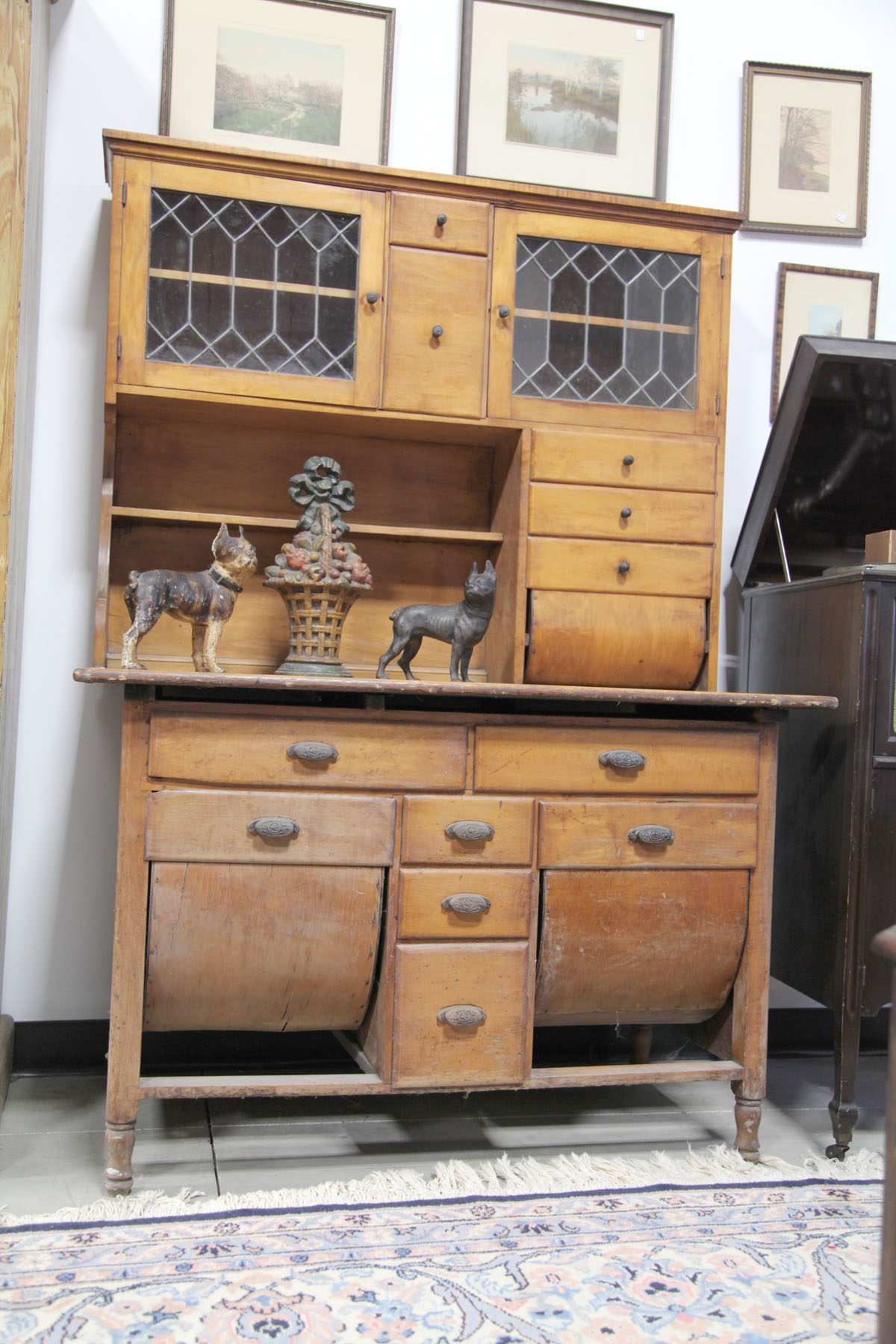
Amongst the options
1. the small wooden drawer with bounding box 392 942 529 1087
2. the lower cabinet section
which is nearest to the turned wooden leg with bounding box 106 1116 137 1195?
the lower cabinet section

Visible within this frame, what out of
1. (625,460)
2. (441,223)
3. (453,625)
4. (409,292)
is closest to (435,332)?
(409,292)

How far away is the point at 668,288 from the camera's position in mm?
2520

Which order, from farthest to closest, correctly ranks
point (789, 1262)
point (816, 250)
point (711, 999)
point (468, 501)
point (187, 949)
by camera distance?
point (816, 250) < point (468, 501) < point (711, 999) < point (187, 949) < point (789, 1262)

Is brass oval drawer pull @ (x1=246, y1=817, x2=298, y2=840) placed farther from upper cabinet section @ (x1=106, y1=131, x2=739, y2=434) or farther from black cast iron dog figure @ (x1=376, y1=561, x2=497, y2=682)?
upper cabinet section @ (x1=106, y1=131, x2=739, y2=434)

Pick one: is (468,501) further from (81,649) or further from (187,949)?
(187,949)

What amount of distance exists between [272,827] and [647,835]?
2.29ft

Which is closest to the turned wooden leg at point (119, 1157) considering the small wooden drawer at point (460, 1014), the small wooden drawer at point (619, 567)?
the small wooden drawer at point (460, 1014)

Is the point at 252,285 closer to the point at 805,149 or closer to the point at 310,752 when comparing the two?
the point at 310,752

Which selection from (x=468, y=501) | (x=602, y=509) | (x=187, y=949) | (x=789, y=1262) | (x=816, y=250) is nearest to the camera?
(x=789, y=1262)

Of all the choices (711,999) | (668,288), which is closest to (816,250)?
(668,288)

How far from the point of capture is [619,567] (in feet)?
8.18

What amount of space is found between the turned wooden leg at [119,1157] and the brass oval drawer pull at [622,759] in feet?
3.46

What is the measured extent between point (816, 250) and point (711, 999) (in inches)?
76.4

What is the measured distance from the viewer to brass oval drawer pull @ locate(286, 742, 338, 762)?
200cm
